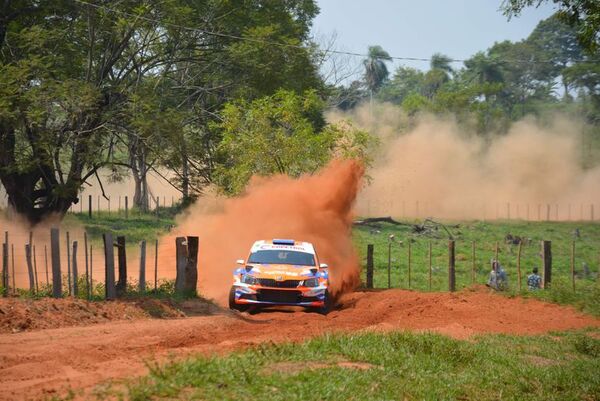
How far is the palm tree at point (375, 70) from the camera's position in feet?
420

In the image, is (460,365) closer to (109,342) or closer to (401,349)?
(401,349)

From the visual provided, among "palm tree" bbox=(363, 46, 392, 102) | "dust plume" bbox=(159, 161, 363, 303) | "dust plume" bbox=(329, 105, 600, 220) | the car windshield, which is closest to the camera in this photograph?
the car windshield

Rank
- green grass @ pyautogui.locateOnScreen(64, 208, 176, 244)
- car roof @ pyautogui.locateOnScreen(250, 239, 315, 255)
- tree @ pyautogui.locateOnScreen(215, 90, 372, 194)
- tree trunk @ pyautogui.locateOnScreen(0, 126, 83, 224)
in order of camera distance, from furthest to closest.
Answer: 1. green grass @ pyautogui.locateOnScreen(64, 208, 176, 244)
2. tree trunk @ pyautogui.locateOnScreen(0, 126, 83, 224)
3. tree @ pyautogui.locateOnScreen(215, 90, 372, 194)
4. car roof @ pyautogui.locateOnScreen(250, 239, 315, 255)

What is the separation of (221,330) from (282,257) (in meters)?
5.91

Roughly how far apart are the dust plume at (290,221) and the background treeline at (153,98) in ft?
6.69

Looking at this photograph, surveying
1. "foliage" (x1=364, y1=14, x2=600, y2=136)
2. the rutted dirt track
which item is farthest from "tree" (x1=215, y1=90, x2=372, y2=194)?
"foliage" (x1=364, y1=14, x2=600, y2=136)

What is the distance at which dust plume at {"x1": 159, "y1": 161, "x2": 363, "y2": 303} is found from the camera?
29188mm

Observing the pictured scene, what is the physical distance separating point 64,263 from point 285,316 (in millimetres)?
15551

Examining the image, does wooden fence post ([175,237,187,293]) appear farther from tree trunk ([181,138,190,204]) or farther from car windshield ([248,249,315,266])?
tree trunk ([181,138,190,204])

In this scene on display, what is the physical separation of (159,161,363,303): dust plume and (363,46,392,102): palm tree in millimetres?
95641

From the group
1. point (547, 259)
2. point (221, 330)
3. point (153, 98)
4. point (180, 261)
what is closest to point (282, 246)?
point (180, 261)

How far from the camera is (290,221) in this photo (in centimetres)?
3017

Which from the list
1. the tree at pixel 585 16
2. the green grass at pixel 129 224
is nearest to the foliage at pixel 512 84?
the green grass at pixel 129 224

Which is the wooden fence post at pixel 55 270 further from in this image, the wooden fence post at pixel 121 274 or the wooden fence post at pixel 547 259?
the wooden fence post at pixel 547 259
